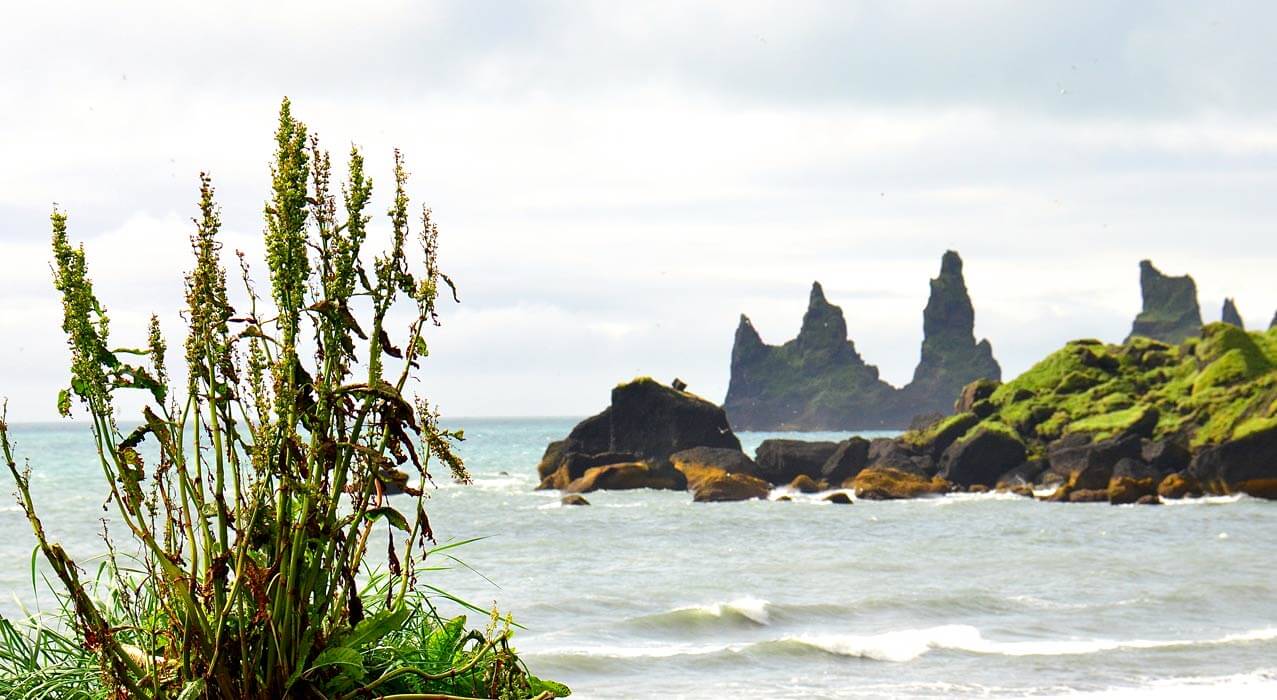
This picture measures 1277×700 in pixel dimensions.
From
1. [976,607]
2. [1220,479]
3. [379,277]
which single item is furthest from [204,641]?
[1220,479]

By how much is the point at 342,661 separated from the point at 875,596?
17.5 meters

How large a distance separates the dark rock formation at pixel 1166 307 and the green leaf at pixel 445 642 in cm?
15683

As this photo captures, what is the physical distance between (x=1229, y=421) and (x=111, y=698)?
49322mm

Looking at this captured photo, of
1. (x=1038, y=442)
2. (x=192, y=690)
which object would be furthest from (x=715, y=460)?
(x=192, y=690)

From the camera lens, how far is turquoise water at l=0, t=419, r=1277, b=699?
14352 millimetres

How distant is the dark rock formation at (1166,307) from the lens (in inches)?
5960

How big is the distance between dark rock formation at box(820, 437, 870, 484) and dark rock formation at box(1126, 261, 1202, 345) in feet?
358

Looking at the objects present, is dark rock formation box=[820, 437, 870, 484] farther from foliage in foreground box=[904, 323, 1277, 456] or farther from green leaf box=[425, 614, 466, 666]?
green leaf box=[425, 614, 466, 666]

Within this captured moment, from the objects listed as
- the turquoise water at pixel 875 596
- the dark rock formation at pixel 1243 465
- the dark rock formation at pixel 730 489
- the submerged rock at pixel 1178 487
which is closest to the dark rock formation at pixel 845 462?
the dark rock formation at pixel 730 489

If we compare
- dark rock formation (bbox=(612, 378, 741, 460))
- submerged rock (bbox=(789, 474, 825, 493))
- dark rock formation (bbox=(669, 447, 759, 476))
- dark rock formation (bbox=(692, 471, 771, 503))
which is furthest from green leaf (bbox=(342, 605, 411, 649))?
dark rock formation (bbox=(612, 378, 741, 460))

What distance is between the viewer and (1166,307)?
6137 inches

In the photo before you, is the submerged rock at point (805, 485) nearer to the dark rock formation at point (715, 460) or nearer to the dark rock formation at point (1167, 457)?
the dark rock formation at point (715, 460)

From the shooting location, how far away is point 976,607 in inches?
776

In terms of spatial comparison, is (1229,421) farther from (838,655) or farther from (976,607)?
(838,655)
